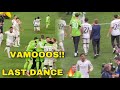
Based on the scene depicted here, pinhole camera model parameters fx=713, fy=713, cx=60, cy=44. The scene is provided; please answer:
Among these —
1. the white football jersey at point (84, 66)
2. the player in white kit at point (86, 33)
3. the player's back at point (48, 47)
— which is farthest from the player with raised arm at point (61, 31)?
the white football jersey at point (84, 66)

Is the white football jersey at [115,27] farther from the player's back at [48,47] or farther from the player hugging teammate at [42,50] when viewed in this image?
the player's back at [48,47]

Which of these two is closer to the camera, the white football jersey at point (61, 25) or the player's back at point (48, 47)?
the player's back at point (48, 47)

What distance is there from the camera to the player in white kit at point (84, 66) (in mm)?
19625

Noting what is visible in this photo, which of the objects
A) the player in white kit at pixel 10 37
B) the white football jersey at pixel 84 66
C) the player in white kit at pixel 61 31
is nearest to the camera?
the white football jersey at pixel 84 66

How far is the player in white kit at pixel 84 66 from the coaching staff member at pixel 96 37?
1.50ft

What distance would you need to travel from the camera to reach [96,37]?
65.3ft

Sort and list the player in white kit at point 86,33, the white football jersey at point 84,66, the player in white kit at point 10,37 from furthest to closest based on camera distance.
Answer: the player in white kit at point 10,37
the player in white kit at point 86,33
the white football jersey at point 84,66

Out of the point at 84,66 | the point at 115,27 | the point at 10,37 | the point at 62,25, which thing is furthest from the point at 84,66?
the point at 10,37

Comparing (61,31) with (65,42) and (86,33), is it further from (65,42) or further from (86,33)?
(86,33)

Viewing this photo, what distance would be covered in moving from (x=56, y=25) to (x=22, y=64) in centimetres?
144

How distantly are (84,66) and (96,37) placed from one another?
3.00 ft
